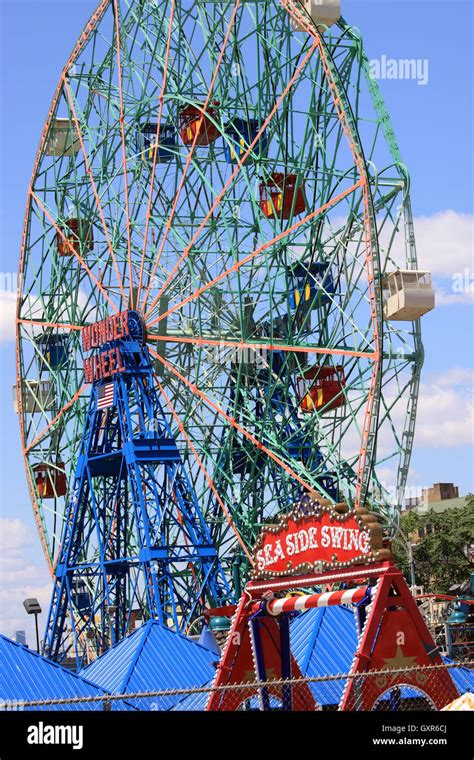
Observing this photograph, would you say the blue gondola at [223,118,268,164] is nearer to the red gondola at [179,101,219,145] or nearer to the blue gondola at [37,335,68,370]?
the red gondola at [179,101,219,145]

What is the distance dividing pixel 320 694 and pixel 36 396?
2513cm

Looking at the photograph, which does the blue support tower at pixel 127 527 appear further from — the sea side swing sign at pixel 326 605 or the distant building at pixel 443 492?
the distant building at pixel 443 492

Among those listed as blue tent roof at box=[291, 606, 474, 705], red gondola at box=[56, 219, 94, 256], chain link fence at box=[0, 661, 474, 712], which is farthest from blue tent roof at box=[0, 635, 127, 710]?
red gondola at box=[56, 219, 94, 256]

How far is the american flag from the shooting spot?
43.2 m

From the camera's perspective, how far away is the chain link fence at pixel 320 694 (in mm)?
17484

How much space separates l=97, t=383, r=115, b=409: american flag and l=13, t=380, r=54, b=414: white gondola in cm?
645

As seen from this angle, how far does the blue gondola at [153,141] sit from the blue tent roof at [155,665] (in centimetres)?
1964

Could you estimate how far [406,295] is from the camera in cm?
3784

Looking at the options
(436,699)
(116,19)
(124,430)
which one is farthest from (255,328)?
(436,699)

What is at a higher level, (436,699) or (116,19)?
(116,19)

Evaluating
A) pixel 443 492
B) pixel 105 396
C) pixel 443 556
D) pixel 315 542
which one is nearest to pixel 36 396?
pixel 105 396

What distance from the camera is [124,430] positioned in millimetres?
42219
